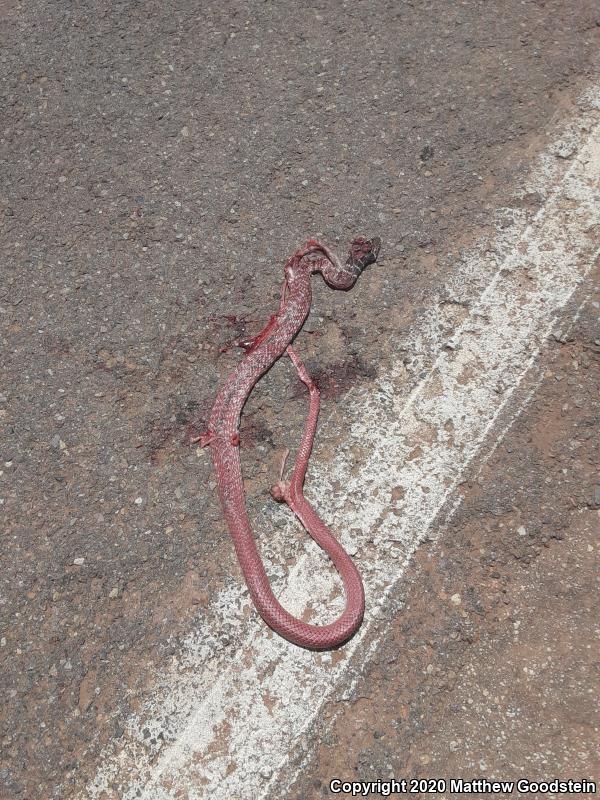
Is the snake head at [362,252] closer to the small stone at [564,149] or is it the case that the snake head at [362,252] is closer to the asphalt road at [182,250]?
the asphalt road at [182,250]

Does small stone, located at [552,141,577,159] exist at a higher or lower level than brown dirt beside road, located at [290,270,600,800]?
higher

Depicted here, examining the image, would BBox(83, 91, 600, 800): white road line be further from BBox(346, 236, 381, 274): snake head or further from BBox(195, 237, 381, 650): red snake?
BBox(346, 236, 381, 274): snake head

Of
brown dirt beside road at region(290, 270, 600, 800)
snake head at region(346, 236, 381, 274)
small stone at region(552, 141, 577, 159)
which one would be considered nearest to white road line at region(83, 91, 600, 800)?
small stone at region(552, 141, 577, 159)

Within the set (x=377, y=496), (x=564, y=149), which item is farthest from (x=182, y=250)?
(x=564, y=149)

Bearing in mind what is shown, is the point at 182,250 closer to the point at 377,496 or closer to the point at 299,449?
the point at 299,449

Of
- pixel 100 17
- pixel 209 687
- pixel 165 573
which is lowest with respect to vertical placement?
pixel 209 687

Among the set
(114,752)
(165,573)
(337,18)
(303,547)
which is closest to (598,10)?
(337,18)

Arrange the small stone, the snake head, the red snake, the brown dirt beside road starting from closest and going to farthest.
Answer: the brown dirt beside road < the red snake < the snake head < the small stone

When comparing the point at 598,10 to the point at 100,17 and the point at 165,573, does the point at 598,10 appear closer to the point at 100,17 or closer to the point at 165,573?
the point at 100,17
